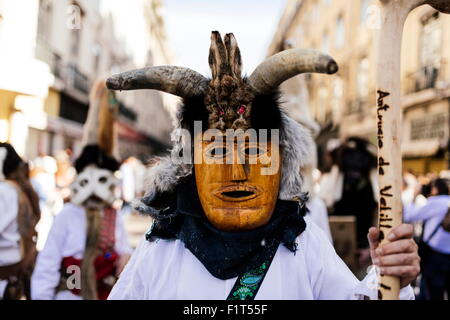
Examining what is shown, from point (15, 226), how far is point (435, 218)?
12.1 ft

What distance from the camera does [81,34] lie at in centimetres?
1722

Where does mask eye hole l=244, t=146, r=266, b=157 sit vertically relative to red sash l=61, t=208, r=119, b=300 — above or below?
above

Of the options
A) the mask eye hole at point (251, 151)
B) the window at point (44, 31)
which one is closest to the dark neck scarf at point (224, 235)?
the mask eye hole at point (251, 151)

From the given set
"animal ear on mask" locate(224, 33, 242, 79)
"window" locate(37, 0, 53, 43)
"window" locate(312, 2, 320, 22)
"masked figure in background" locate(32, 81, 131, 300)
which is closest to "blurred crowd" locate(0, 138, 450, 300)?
"masked figure in background" locate(32, 81, 131, 300)

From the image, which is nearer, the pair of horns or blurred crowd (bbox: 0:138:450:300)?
the pair of horns

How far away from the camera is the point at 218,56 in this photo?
62.4 inches

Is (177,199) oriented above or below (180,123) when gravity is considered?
below

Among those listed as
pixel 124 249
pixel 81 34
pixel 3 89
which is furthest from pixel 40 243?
pixel 81 34

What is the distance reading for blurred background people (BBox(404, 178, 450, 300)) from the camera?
4289mm

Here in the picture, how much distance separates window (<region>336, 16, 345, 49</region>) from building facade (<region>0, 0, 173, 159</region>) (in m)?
9.93

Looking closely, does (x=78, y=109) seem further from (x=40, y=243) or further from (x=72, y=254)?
(x=72, y=254)

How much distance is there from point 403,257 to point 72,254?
2.38 m

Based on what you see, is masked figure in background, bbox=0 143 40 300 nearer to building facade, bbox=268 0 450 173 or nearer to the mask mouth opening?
the mask mouth opening

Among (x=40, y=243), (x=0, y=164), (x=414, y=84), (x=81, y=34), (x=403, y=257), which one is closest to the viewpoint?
(x=403, y=257)
